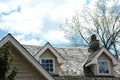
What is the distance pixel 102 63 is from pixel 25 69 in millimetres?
8109

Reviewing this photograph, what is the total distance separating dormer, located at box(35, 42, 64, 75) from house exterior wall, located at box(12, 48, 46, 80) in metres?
3.93

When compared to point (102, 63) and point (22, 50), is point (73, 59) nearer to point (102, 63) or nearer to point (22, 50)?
point (102, 63)

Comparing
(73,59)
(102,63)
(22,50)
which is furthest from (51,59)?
(22,50)

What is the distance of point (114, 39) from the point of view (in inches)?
1581

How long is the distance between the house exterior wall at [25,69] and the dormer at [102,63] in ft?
21.2

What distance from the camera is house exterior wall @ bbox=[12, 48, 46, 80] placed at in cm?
1828

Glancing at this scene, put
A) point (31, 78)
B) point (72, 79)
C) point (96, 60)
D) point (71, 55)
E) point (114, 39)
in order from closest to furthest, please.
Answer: point (31, 78) → point (72, 79) → point (96, 60) → point (71, 55) → point (114, 39)

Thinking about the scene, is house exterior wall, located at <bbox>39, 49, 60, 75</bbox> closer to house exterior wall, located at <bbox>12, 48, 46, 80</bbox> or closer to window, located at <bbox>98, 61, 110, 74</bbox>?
window, located at <bbox>98, 61, 110, 74</bbox>

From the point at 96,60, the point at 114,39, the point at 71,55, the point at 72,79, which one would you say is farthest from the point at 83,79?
the point at 114,39

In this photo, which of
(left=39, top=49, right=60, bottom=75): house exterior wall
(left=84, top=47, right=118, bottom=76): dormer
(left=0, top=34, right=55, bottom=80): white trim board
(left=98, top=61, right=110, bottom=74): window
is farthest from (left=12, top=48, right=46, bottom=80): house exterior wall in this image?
(left=98, top=61, right=110, bottom=74): window

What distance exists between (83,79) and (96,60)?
2.36 meters

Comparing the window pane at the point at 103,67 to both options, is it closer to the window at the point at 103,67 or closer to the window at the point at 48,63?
the window at the point at 103,67

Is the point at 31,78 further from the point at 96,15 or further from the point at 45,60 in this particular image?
the point at 96,15

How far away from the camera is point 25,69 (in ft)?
60.3
